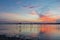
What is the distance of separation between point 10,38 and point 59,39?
2160 millimetres

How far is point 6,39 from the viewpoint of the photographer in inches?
232

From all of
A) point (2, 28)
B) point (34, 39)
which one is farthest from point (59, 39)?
point (2, 28)

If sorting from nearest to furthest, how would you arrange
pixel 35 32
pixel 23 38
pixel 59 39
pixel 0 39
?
pixel 0 39 < pixel 23 38 < pixel 59 39 < pixel 35 32

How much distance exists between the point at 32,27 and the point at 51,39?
57.4 inches

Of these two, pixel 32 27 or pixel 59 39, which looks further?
pixel 32 27

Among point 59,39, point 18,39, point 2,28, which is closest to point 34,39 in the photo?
point 18,39

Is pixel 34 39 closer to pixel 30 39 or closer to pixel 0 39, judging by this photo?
pixel 30 39

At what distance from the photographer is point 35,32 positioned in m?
7.75

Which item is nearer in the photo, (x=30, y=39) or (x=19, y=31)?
(x=30, y=39)

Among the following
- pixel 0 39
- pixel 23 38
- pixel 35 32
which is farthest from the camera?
pixel 35 32

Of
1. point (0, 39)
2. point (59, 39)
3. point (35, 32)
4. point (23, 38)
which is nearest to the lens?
A: point (0, 39)

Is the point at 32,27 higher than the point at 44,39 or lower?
higher

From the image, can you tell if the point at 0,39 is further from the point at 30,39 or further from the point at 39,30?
the point at 39,30

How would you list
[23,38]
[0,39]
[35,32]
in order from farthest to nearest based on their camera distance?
[35,32], [23,38], [0,39]
